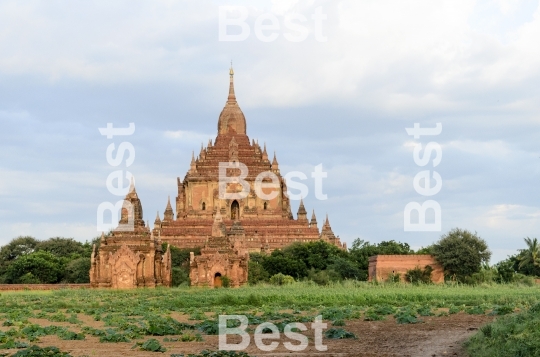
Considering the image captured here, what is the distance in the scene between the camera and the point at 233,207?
276 feet

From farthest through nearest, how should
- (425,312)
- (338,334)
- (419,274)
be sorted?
(419,274), (425,312), (338,334)

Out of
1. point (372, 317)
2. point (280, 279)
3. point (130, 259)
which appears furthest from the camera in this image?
point (280, 279)

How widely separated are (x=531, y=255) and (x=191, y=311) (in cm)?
4227

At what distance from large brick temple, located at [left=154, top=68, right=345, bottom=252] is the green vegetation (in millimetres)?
53897

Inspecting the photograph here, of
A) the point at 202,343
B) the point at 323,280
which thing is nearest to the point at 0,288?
the point at 323,280

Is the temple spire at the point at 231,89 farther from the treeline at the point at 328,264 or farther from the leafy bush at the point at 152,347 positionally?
the leafy bush at the point at 152,347

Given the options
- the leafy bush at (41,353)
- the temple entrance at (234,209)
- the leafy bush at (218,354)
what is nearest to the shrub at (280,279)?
the temple entrance at (234,209)

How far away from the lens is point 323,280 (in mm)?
62031

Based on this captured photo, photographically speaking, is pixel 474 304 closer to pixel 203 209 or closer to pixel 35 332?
pixel 35 332

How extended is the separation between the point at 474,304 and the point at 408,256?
28361 millimetres

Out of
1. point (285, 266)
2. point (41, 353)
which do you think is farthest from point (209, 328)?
point (285, 266)

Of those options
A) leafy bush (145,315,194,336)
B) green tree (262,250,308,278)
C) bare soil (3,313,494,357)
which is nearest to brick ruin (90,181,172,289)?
green tree (262,250,308,278)

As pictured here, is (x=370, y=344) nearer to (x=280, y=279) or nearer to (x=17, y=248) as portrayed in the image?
(x=280, y=279)

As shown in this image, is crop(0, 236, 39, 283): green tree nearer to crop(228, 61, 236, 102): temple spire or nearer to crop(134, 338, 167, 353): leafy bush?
crop(228, 61, 236, 102): temple spire
